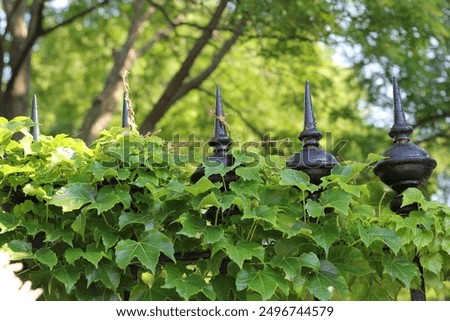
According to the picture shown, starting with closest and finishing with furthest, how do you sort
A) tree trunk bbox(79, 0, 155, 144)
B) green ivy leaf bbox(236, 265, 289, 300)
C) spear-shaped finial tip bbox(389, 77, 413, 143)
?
1. green ivy leaf bbox(236, 265, 289, 300)
2. spear-shaped finial tip bbox(389, 77, 413, 143)
3. tree trunk bbox(79, 0, 155, 144)

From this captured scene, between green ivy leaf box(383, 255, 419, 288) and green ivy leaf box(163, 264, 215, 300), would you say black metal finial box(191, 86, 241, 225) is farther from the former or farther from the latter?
green ivy leaf box(383, 255, 419, 288)

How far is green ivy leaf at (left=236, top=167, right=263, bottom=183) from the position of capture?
7.61 ft

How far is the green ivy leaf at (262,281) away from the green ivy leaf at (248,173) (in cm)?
29

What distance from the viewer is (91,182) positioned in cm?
238

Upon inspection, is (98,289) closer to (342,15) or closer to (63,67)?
(342,15)

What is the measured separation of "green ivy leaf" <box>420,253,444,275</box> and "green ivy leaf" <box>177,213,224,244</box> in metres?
0.74

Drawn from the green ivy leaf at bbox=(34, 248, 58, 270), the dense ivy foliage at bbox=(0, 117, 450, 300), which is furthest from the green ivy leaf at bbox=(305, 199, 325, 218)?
the green ivy leaf at bbox=(34, 248, 58, 270)

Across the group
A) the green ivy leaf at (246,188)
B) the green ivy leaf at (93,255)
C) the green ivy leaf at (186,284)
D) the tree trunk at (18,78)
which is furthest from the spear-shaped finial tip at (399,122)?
the tree trunk at (18,78)

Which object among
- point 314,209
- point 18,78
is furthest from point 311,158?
point 18,78

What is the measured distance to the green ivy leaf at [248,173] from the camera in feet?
7.61

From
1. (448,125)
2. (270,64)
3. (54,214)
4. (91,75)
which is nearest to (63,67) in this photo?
(91,75)

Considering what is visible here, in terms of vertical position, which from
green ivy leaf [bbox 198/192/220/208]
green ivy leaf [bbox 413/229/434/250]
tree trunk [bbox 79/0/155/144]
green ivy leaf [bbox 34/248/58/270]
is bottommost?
tree trunk [bbox 79/0/155/144]

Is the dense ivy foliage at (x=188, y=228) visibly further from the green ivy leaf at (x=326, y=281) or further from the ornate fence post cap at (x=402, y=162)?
the ornate fence post cap at (x=402, y=162)

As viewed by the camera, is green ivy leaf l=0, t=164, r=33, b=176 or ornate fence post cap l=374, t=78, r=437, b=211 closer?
green ivy leaf l=0, t=164, r=33, b=176
